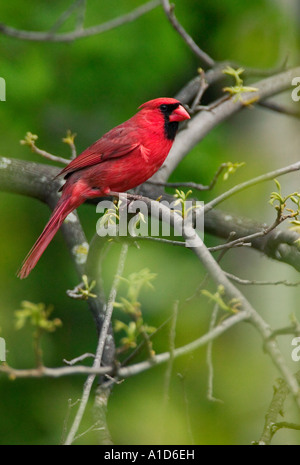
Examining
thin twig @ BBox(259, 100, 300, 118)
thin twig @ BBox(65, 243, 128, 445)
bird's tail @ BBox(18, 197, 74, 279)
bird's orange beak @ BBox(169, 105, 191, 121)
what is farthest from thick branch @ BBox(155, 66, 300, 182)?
thin twig @ BBox(65, 243, 128, 445)

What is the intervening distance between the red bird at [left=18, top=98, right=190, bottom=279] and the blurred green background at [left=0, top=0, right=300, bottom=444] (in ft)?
3.33

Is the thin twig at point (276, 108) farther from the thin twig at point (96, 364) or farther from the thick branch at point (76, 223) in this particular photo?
the thin twig at point (96, 364)

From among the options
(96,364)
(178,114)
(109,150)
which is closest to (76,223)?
(109,150)

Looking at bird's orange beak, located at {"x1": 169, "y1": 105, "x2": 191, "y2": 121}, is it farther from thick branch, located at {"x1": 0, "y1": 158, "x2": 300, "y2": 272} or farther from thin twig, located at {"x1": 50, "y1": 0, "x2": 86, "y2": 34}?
thin twig, located at {"x1": 50, "y1": 0, "x2": 86, "y2": 34}

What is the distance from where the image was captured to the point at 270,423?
1817 mm

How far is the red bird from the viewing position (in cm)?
236

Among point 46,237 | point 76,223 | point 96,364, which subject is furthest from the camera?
point 76,223

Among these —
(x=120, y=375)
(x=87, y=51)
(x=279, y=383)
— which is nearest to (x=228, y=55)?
(x=87, y=51)

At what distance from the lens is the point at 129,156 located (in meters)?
2.36

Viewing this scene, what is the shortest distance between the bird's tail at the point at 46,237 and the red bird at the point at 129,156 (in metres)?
0.04

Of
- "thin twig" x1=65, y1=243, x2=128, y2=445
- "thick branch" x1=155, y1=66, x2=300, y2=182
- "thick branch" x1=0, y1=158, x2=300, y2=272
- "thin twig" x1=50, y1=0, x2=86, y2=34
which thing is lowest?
"thin twig" x1=65, y1=243, x2=128, y2=445

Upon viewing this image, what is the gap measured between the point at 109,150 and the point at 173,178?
5.24ft

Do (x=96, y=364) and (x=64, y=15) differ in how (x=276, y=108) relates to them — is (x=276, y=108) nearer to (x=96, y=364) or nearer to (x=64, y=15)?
(x=64, y=15)

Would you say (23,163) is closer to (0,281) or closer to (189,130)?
(189,130)
